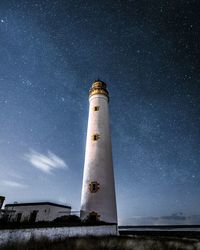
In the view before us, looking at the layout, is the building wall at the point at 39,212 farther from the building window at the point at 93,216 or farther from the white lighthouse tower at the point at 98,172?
the white lighthouse tower at the point at 98,172

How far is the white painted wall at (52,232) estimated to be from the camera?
696cm

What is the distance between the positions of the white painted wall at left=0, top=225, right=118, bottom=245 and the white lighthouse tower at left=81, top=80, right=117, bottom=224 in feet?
5.95

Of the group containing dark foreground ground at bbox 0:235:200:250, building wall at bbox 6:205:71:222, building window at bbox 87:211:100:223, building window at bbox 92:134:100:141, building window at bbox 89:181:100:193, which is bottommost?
dark foreground ground at bbox 0:235:200:250

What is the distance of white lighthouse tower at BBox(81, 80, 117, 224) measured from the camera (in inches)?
624

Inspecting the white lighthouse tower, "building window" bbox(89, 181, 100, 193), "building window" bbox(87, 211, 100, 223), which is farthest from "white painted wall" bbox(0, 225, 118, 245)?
"building window" bbox(89, 181, 100, 193)

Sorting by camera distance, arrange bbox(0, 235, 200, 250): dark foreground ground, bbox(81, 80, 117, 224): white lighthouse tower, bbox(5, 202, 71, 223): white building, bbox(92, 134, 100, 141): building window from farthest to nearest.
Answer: bbox(92, 134, 100, 141): building window → bbox(5, 202, 71, 223): white building → bbox(81, 80, 117, 224): white lighthouse tower → bbox(0, 235, 200, 250): dark foreground ground

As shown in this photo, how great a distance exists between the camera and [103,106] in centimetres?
2148

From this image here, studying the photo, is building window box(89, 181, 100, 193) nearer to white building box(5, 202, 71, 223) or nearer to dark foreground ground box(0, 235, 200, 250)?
white building box(5, 202, 71, 223)

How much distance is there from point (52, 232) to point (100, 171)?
8404 millimetres

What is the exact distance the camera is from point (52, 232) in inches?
360

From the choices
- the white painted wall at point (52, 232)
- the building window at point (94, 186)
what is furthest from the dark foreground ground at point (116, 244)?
A: the building window at point (94, 186)

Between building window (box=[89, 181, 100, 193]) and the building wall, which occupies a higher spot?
building window (box=[89, 181, 100, 193])

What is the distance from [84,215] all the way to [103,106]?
37.8 ft

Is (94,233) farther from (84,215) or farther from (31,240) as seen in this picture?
(31,240)
